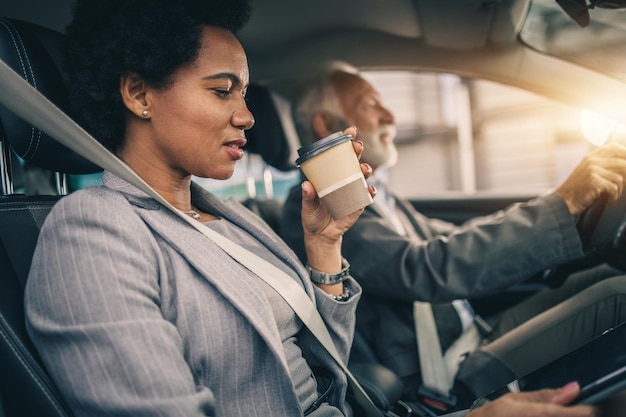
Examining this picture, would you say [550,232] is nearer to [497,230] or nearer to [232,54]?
[497,230]

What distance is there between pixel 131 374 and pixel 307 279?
513mm

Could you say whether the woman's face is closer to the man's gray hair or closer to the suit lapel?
the suit lapel

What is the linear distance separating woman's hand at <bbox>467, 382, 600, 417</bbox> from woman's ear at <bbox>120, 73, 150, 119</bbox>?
812mm

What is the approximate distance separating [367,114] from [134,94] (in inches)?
44.8

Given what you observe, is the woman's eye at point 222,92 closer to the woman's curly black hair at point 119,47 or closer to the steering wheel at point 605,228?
the woman's curly black hair at point 119,47

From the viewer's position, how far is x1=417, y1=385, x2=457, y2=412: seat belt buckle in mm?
1617

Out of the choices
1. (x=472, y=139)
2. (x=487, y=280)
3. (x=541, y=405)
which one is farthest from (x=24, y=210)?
(x=472, y=139)

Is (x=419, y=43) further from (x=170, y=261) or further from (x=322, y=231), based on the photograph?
(x=170, y=261)

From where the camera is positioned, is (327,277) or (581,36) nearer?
(327,277)

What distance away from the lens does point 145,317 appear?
86cm

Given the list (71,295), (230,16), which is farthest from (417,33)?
(71,295)

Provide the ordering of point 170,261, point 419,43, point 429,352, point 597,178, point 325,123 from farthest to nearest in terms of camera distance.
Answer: point 325,123
point 419,43
point 429,352
point 597,178
point 170,261

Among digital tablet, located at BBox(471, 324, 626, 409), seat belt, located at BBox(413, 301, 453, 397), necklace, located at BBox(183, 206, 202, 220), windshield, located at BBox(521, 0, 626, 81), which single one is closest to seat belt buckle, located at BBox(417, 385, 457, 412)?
seat belt, located at BBox(413, 301, 453, 397)

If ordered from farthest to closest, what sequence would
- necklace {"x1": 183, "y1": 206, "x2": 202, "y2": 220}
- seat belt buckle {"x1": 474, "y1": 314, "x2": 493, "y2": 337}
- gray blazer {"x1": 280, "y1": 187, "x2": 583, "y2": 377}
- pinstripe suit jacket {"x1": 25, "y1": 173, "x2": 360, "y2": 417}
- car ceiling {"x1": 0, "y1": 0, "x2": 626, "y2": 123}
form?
seat belt buckle {"x1": 474, "y1": 314, "x2": 493, "y2": 337}, car ceiling {"x1": 0, "y1": 0, "x2": 626, "y2": 123}, gray blazer {"x1": 280, "y1": 187, "x2": 583, "y2": 377}, necklace {"x1": 183, "y1": 206, "x2": 202, "y2": 220}, pinstripe suit jacket {"x1": 25, "y1": 173, "x2": 360, "y2": 417}
